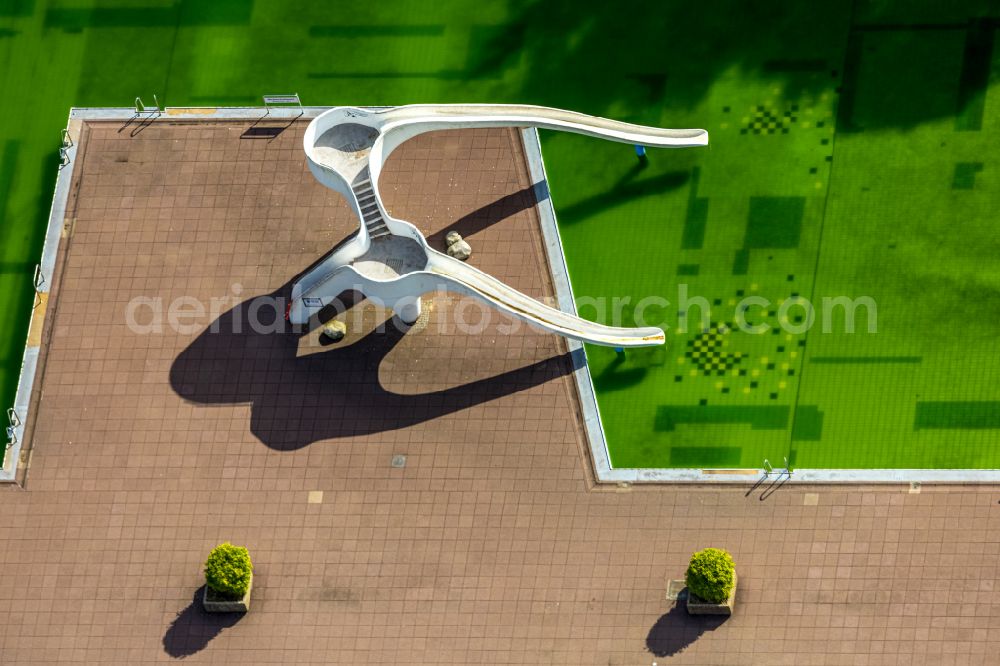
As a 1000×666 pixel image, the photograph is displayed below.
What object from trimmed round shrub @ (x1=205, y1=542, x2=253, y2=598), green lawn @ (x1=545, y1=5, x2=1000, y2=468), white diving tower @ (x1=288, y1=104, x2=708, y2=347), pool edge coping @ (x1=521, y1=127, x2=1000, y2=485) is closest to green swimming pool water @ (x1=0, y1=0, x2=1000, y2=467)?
green lawn @ (x1=545, y1=5, x2=1000, y2=468)

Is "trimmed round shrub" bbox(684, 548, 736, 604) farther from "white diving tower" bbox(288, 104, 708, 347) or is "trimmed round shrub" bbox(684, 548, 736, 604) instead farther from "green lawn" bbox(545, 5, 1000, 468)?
"white diving tower" bbox(288, 104, 708, 347)

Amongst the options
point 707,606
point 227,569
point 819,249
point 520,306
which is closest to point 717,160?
point 819,249

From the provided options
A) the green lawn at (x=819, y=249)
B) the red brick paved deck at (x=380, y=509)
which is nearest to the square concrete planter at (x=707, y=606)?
the red brick paved deck at (x=380, y=509)

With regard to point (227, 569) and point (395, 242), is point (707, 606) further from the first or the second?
point (395, 242)

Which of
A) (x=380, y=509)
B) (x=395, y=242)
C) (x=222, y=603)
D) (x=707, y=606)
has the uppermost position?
(x=395, y=242)

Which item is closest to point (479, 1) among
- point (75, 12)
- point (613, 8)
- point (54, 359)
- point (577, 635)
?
point (613, 8)
